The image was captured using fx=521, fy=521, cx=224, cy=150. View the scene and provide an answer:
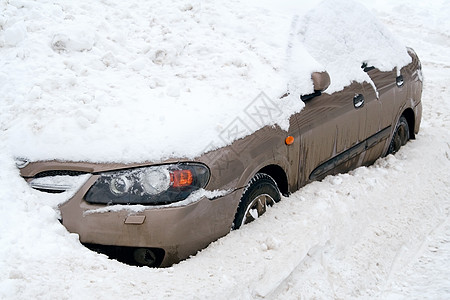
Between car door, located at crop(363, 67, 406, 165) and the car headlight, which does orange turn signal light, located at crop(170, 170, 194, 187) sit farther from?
car door, located at crop(363, 67, 406, 165)

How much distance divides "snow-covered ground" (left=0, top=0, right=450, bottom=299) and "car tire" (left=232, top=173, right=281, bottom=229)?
6 centimetres

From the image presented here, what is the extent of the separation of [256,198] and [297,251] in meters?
0.45

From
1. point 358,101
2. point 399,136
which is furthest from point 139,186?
point 399,136

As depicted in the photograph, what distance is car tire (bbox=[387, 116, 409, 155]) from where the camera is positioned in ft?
18.1

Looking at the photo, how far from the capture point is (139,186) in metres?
3.05

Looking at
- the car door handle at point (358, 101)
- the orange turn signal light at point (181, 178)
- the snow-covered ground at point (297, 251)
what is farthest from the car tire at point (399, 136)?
the orange turn signal light at point (181, 178)

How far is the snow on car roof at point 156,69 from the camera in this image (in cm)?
322

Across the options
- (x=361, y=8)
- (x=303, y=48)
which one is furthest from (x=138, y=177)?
(x=361, y=8)

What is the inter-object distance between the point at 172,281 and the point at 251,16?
2.58 meters

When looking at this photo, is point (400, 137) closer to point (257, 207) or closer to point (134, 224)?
point (257, 207)

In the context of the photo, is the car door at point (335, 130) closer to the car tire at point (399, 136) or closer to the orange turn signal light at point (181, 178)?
the car tire at point (399, 136)

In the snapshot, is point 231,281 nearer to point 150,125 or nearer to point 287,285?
point 287,285

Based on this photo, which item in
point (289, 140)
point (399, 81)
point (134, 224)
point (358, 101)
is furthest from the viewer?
point (399, 81)

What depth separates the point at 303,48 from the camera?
4324 millimetres
